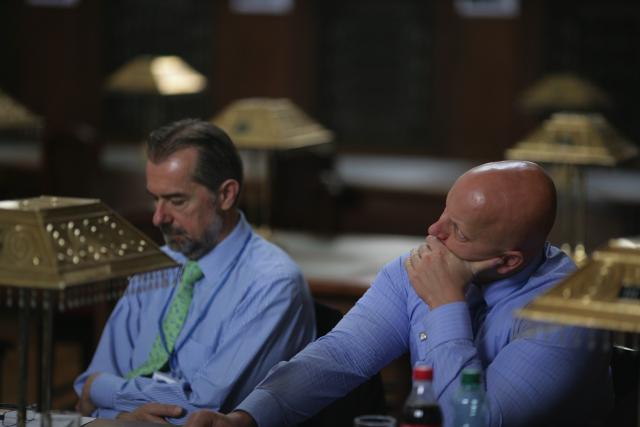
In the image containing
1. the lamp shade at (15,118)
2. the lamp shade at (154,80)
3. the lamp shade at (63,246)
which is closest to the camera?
the lamp shade at (63,246)

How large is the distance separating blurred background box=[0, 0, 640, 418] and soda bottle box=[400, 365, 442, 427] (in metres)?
5.97

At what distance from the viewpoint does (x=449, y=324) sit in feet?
9.37

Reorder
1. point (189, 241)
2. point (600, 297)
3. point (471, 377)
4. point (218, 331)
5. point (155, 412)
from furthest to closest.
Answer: point (189, 241), point (218, 331), point (155, 412), point (471, 377), point (600, 297)

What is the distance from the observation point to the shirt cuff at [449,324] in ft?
9.32

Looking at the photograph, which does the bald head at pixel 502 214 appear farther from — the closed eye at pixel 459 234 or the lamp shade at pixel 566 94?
the lamp shade at pixel 566 94

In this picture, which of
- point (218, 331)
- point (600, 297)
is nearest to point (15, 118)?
point (218, 331)

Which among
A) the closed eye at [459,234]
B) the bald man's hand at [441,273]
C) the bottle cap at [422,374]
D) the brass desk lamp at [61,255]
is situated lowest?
the bottle cap at [422,374]

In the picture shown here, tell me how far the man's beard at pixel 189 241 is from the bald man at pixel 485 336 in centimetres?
68

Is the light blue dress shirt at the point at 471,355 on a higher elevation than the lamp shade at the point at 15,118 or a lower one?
higher

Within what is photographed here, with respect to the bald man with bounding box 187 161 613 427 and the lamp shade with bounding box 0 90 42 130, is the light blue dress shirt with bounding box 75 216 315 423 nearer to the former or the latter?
the bald man with bounding box 187 161 613 427

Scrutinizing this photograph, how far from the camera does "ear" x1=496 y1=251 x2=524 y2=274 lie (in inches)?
114

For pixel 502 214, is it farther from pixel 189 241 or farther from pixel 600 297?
pixel 189 241

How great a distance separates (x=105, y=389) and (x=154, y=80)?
5.91 meters

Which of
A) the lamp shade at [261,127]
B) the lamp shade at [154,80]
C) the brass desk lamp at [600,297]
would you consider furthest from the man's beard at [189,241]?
the lamp shade at [154,80]
